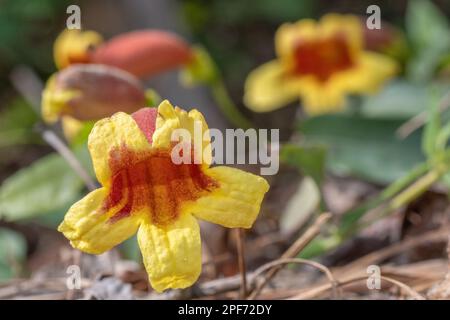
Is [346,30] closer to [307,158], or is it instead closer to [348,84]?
[348,84]

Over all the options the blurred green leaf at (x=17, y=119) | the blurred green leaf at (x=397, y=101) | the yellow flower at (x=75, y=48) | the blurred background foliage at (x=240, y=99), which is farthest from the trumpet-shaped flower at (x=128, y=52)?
the blurred green leaf at (x=17, y=119)

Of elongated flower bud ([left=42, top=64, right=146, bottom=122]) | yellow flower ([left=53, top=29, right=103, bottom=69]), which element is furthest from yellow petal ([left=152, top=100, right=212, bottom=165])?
yellow flower ([left=53, top=29, right=103, bottom=69])

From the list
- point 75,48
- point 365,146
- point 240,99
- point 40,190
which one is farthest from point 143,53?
point 240,99

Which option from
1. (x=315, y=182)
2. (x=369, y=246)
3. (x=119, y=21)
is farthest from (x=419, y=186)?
(x=119, y=21)

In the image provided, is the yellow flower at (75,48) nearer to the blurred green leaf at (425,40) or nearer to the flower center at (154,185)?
the flower center at (154,185)
